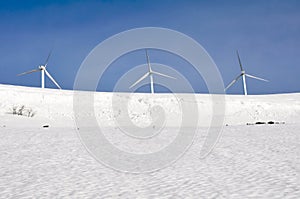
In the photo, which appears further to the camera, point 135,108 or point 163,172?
point 135,108

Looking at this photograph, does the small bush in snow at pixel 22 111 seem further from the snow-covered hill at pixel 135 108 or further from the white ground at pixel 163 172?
the white ground at pixel 163 172

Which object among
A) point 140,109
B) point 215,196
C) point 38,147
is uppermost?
point 140,109

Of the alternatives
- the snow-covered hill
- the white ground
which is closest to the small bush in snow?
the snow-covered hill

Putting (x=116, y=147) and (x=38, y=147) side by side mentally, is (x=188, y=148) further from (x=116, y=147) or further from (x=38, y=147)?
(x=38, y=147)

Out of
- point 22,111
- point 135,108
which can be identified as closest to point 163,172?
point 22,111

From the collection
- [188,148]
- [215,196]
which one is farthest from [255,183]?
[188,148]

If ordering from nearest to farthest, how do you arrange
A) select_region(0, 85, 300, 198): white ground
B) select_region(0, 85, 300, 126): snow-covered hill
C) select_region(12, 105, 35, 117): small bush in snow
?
select_region(0, 85, 300, 198): white ground
select_region(12, 105, 35, 117): small bush in snow
select_region(0, 85, 300, 126): snow-covered hill

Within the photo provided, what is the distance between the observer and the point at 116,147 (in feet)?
34.9

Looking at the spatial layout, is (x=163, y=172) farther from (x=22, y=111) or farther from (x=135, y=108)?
(x=135, y=108)

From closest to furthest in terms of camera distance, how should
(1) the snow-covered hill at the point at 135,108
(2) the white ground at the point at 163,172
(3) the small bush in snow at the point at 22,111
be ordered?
(2) the white ground at the point at 163,172 → (3) the small bush in snow at the point at 22,111 → (1) the snow-covered hill at the point at 135,108

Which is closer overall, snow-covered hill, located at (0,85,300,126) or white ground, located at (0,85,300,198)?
white ground, located at (0,85,300,198)

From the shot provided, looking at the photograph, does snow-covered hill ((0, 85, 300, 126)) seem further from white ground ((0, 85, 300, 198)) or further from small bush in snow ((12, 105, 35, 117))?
white ground ((0, 85, 300, 198))

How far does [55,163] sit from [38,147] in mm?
2392

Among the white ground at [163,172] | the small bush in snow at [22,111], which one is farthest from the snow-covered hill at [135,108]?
the white ground at [163,172]
